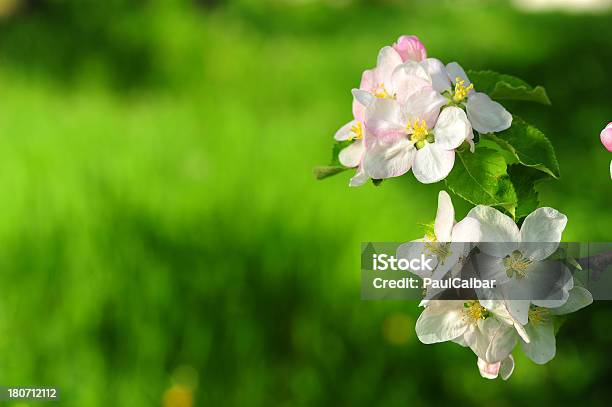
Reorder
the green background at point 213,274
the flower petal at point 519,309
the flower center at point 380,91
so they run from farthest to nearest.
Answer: the green background at point 213,274 → the flower center at point 380,91 → the flower petal at point 519,309

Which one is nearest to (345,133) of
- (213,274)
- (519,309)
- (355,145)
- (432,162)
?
(355,145)

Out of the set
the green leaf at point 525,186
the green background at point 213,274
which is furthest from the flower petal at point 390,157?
the green background at point 213,274

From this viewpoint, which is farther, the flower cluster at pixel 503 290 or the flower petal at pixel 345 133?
the flower petal at pixel 345 133

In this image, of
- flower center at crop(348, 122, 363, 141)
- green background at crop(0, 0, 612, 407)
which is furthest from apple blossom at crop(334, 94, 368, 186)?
green background at crop(0, 0, 612, 407)

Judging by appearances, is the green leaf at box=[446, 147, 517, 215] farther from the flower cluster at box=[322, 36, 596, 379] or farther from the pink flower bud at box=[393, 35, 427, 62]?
the pink flower bud at box=[393, 35, 427, 62]

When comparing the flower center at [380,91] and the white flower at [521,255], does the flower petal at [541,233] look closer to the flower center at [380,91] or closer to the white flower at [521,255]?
the white flower at [521,255]

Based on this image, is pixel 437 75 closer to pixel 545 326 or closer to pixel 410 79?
pixel 410 79
